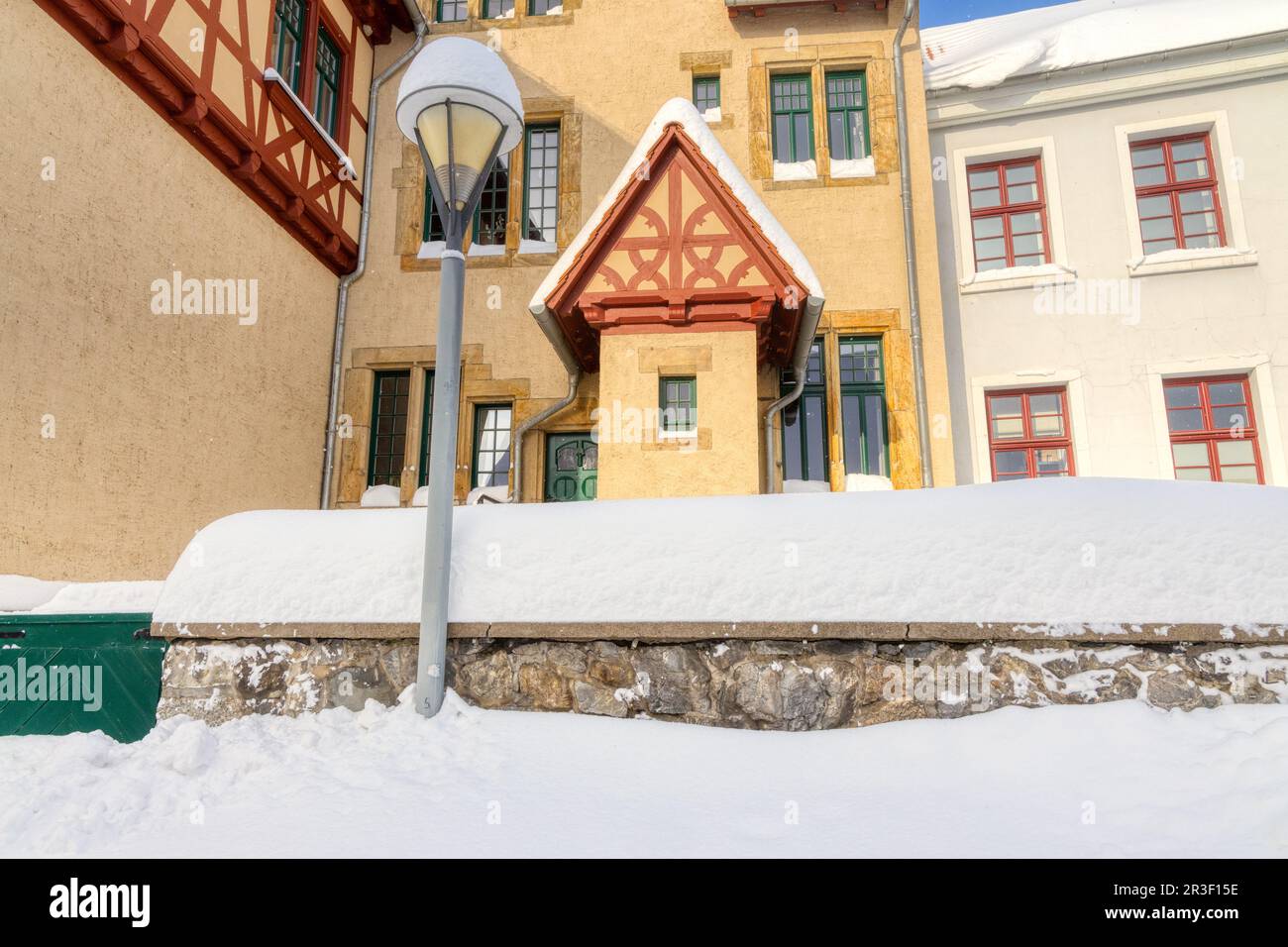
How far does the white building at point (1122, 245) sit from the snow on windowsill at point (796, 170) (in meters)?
1.64

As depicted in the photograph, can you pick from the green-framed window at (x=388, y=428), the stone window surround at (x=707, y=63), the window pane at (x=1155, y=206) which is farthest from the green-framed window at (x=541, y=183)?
the window pane at (x=1155, y=206)

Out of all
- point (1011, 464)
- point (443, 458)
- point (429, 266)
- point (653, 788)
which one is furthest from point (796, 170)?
point (653, 788)

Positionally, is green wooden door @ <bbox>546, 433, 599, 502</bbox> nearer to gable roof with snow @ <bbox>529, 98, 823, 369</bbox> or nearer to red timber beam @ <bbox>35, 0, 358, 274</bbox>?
gable roof with snow @ <bbox>529, 98, 823, 369</bbox>

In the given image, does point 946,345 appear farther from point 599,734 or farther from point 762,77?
point 599,734

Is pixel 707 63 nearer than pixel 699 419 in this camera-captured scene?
No

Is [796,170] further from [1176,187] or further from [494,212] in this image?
[1176,187]

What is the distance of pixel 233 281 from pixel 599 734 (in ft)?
23.8

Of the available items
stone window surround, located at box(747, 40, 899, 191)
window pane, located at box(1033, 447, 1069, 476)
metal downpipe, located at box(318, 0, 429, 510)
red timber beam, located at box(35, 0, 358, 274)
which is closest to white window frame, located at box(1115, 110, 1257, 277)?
window pane, located at box(1033, 447, 1069, 476)

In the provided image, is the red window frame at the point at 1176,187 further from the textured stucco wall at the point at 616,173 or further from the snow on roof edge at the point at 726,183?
the snow on roof edge at the point at 726,183

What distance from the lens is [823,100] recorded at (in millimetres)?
10484

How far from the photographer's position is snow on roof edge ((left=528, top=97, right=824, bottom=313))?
7.13 meters

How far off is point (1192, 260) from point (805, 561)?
8500mm

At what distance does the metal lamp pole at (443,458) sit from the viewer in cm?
341

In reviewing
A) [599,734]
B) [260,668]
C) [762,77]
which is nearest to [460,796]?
[599,734]
